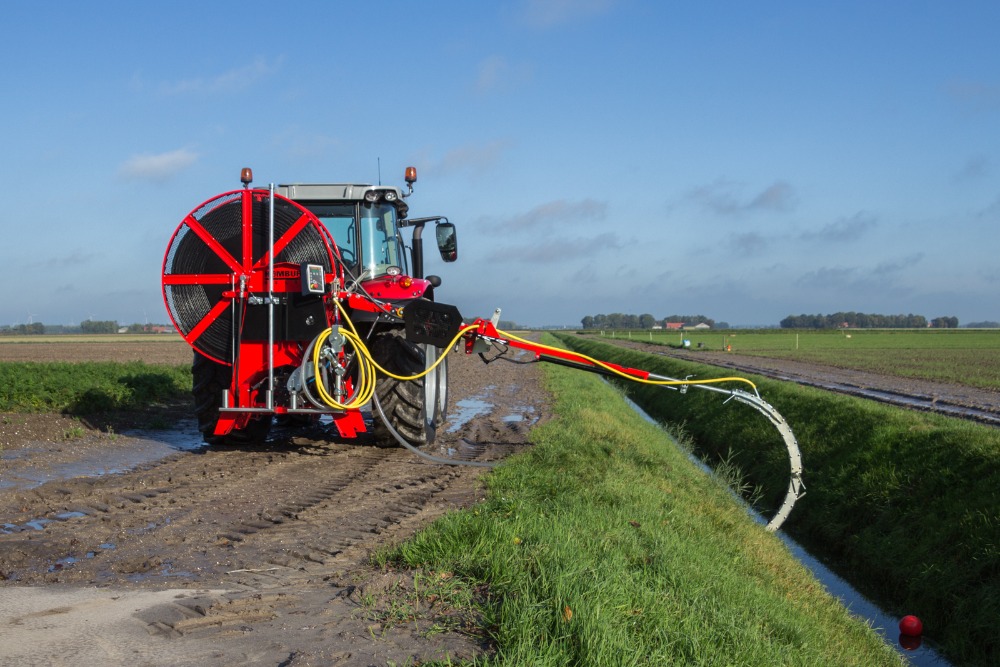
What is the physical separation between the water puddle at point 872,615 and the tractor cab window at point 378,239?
5.96 metres

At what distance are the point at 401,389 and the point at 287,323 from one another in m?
1.50

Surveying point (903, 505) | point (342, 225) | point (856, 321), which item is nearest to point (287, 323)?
point (342, 225)

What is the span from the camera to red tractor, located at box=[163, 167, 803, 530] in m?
8.69

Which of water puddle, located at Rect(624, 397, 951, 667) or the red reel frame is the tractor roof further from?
water puddle, located at Rect(624, 397, 951, 667)

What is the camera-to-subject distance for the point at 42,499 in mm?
7152

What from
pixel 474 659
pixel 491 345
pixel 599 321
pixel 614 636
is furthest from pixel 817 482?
pixel 599 321

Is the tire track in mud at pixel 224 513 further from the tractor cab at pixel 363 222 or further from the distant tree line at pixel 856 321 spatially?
the distant tree line at pixel 856 321

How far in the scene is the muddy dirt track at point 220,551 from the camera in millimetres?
3820

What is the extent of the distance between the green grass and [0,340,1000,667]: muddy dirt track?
2746mm

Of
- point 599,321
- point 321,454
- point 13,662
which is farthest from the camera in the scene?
point 599,321

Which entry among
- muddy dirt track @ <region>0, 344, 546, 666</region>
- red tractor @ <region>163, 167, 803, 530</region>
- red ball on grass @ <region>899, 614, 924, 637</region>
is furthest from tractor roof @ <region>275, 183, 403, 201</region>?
red ball on grass @ <region>899, 614, 924, 637</region>

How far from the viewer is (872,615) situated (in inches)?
297

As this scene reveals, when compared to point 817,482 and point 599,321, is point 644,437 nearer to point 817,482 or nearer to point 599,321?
point 817,482

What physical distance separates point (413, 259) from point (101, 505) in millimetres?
5353
